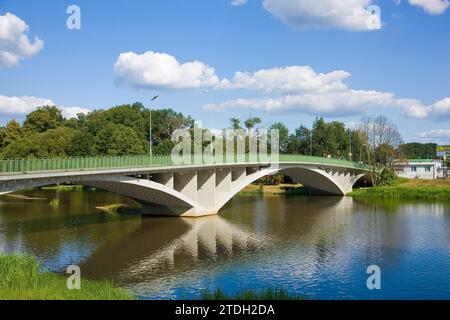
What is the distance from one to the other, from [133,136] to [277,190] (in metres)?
26.6

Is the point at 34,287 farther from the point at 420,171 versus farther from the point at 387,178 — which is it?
the point at 420,171

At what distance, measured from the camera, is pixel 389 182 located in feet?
250

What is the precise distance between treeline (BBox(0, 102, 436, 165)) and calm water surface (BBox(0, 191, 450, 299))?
2390 centimetres

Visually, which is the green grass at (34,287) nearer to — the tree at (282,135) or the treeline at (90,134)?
the treeline at (90,134)

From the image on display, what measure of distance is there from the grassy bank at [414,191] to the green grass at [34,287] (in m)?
57.9

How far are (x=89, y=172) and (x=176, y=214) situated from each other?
1538cm

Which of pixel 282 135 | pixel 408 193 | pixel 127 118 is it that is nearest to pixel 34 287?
pixel 408 193

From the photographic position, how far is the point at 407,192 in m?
68.5

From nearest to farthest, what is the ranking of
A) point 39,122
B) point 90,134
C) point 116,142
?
point 116,142
point 90,134
point 39,122

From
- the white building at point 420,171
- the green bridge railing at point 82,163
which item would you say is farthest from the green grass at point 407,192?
the green bridge railing at point 82,163

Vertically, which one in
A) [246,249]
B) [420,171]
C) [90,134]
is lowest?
[246,249]

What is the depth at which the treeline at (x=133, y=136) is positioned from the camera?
71.9 m

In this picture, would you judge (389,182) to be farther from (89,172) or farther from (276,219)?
(89,172)

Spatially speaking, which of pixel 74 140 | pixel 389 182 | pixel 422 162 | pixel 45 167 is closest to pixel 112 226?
pixel 45 167
